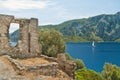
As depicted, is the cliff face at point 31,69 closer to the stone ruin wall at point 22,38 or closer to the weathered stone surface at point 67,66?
the weathered stone surface at point 67,66

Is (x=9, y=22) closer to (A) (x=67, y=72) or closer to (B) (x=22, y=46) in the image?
(B) (x=22, y=46)

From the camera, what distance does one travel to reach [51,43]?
92.8 metres

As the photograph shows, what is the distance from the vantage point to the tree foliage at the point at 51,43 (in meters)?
88.9

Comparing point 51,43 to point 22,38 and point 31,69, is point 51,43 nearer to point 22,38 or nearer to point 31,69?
point 22,38

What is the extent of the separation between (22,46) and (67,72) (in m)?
6.52

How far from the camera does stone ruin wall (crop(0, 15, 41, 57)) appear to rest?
134ft

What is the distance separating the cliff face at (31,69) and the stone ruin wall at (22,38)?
1399 mm

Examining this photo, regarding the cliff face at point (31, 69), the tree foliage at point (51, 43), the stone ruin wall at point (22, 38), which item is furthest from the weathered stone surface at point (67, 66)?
the tree foliage at point (51, 43)

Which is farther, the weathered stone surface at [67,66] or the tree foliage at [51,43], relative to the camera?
the tree foliage at [51,43]

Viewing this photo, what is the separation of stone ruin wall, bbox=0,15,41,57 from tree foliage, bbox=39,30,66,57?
43841 millimetres

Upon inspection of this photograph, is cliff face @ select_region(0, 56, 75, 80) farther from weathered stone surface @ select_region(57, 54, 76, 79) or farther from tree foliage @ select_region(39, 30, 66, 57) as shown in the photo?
tree foliage @ select_region(39, 30, 66, 57)

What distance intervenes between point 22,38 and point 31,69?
631cm

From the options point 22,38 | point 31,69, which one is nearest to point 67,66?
point 22,38

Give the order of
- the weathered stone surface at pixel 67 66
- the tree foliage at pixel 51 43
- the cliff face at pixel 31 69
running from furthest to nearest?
the tree foliage at pixel 51 43 → the weathered stone surface at pixel 67 66 → the cliff face at pixel 31 69
